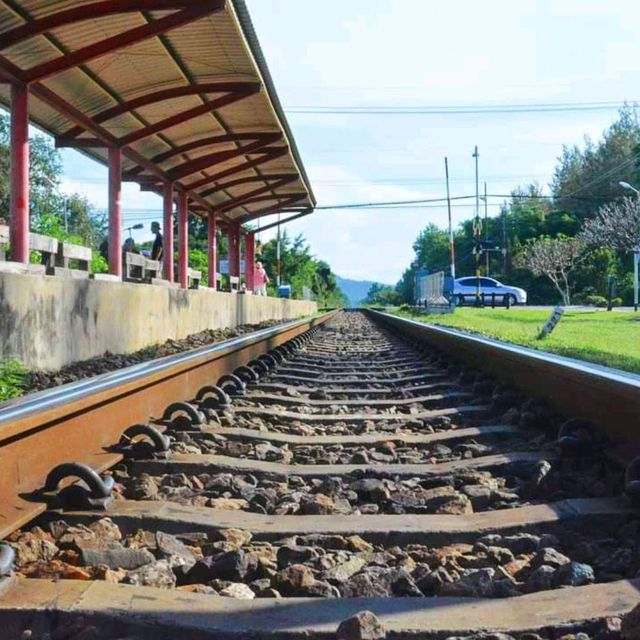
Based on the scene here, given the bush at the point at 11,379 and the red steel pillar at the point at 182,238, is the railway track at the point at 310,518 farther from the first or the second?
the red steel pillar at the point at 182,238

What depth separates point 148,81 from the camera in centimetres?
1170

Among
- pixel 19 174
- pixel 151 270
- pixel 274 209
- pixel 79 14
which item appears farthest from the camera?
pixel 274 209

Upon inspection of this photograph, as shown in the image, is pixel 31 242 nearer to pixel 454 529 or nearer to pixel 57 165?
pixel 454 529

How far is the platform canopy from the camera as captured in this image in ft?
29.7

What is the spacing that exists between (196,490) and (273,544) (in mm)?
704

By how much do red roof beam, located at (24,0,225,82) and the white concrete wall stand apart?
262 cm

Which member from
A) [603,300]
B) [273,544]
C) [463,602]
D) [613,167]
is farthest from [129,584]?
[613,167]

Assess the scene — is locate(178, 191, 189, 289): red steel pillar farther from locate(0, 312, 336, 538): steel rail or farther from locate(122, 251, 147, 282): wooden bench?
locate(0, 312, 336, 538): steel rail

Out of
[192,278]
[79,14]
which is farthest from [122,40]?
[192,278]

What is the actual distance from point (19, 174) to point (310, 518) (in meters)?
9.48

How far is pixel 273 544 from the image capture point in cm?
248

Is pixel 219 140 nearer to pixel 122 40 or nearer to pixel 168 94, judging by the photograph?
pixel 168 94

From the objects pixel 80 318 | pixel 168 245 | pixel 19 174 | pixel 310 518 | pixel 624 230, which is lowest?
pixel 310 518

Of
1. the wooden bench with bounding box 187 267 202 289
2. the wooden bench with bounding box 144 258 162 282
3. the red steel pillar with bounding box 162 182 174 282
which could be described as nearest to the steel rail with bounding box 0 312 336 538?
the wooden bench with bounding box 144 258 162 282
